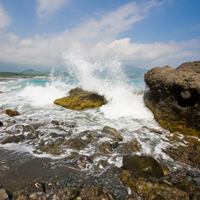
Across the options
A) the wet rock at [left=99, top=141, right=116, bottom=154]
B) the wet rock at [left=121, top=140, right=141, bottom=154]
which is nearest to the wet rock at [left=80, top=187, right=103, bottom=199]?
the wet rock at [left=99, top=141, right=116, bottom=154]

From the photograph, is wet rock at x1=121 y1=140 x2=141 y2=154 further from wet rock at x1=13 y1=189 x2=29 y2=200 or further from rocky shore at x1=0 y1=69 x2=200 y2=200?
wet rock at x1=13 y1=189 x2=29 y2=200

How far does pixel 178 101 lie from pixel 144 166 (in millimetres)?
4386

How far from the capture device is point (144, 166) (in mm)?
3299

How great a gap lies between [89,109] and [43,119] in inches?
148

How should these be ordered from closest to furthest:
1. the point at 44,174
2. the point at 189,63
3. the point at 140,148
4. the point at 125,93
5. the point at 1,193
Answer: the point at 1,193 → the point at 44,174 → the point at 140,148 → the point at 189,63 → the point at 125,93

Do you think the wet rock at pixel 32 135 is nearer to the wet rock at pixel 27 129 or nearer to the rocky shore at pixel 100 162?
the rocky shore at pixel 100 162

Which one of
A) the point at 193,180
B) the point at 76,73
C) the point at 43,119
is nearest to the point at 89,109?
the point at 43,119

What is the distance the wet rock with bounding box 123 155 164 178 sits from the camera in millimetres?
3242

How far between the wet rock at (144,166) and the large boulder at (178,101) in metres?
3.57

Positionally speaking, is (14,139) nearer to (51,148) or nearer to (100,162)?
(51,148)

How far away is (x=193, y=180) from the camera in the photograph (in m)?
3.28

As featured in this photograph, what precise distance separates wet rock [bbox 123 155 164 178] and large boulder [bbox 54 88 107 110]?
7.23 m

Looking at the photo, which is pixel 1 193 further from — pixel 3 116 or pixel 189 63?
pixel 189 63

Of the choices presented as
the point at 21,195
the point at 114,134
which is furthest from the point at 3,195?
the point at 114,134
